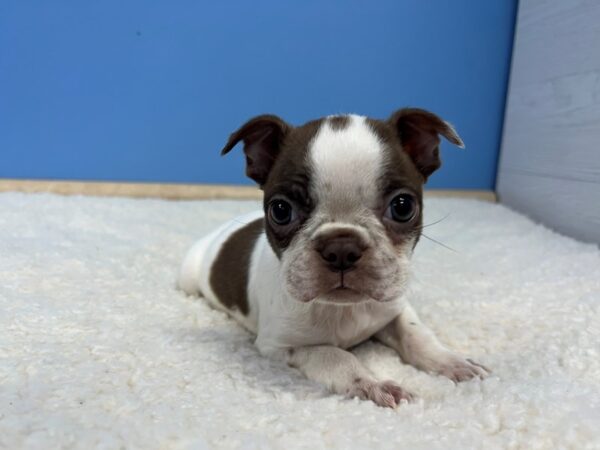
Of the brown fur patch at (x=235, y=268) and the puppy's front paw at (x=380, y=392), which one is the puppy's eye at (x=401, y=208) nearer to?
the puppy's front paw at (x=380, y=392)

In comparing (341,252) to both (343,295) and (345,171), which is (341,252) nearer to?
(343,295)

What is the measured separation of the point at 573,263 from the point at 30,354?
3042 millimetres

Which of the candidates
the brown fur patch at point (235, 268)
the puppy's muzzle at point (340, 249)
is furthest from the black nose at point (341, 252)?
the brown fur patch at point (235, 268)

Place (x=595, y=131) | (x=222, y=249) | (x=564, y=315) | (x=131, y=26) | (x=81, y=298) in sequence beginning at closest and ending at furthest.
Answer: (x=564, y=315)
(x=81, y=298)
(x=222, y=249)
(x=595, y=131)
(x=131, y=26)

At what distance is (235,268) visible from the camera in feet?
9.16

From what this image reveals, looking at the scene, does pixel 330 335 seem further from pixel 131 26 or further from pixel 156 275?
pixel 131 26

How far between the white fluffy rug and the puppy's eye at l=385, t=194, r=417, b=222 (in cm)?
65

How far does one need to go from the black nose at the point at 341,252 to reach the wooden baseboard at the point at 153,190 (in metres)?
3.78

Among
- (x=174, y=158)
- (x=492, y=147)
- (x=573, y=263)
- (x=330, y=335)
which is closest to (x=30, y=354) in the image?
(x=330, y=335)

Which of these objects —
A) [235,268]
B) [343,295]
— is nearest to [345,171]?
[343,295]

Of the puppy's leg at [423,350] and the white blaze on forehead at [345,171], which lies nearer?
the white blaze on forehead at [345,171]

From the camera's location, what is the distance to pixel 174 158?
5.55 metres

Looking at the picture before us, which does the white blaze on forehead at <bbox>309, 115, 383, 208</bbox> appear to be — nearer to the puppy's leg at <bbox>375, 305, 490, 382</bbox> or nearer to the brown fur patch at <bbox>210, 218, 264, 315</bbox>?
the puppy's leg at <bbox>375, 305, 490, 382</bbox>

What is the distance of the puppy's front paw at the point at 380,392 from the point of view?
1.80 metres
